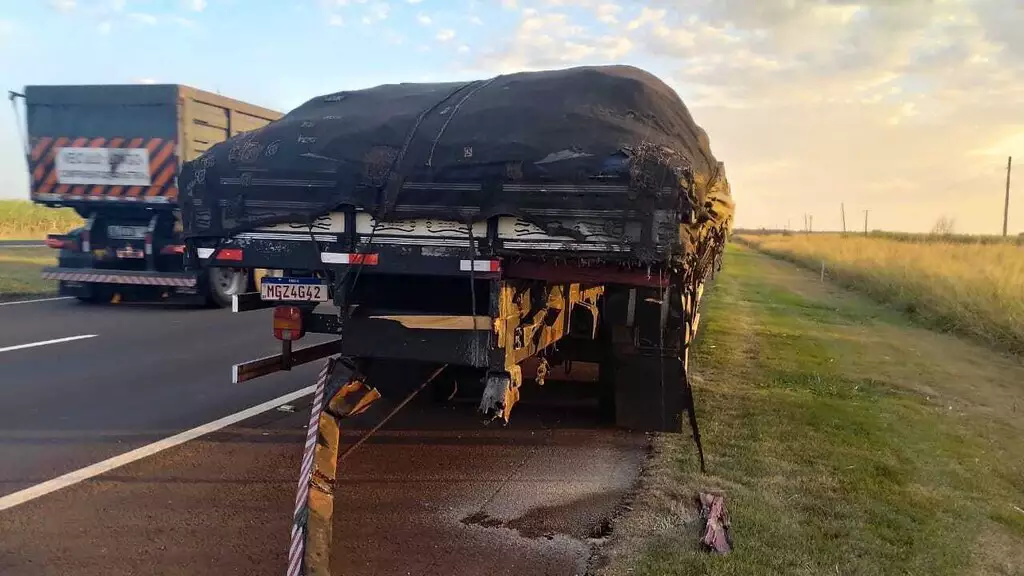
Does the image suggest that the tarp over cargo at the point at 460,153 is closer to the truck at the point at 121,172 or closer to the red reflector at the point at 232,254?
the red reflector at the point at 232,254

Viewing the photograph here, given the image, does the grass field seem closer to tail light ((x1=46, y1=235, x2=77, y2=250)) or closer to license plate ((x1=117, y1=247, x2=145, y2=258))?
license plate ((x1=117, y1=247, x2=145, y2=258))

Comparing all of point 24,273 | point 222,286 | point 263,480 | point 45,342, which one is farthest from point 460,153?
point 24,273

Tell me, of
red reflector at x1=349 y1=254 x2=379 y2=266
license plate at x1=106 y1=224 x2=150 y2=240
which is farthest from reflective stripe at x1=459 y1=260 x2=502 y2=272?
license plate at x1=106 y1=224 x2=150 y2=240

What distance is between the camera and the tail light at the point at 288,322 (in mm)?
5035

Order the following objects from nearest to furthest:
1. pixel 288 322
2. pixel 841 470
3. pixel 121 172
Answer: pixel 288 322 < pixel 841 470 < pixel 121 172

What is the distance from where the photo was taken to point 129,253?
43.8ft

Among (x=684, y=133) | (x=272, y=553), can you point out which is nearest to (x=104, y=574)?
(x=272, y=553)

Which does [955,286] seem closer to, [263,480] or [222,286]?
[222,286]

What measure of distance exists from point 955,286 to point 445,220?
688 inches

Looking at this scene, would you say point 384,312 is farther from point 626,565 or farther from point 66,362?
point 66,362

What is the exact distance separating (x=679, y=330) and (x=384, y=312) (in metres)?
2.47

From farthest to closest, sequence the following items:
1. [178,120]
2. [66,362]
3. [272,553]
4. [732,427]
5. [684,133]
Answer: [178,120] < [66,362] < [732,427] < [684,133] < [272,553]

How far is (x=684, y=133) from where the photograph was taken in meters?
5.32

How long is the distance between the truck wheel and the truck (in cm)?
2
